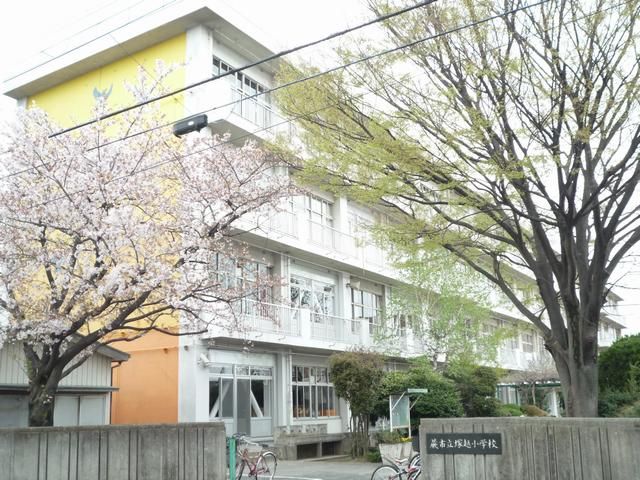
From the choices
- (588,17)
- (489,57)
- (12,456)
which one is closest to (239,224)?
(12,456)

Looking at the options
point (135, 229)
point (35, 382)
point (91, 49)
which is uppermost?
point (91, 49)

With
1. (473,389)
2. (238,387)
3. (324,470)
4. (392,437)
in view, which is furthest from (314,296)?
(324,470)

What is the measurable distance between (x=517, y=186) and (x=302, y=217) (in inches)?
625

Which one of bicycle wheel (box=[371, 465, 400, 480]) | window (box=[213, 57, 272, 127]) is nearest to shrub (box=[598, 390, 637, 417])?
bicycle wheel (box=[371, 465, 400, 480])

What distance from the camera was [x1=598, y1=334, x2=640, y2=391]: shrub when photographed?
17125 mm

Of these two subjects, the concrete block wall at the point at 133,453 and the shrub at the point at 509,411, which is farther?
the shrub at the point at 509,411

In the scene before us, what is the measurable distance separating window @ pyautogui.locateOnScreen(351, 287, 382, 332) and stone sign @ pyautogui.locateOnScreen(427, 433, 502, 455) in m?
19.8

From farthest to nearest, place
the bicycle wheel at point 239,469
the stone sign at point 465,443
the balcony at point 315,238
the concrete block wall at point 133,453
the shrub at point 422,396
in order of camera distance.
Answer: the balcony at point 315,238 < the shrub at point 422,396 < the bicycle wheel at point 239,469 < the concrete block wall at point 133,453 < the stone sign at point 465,443

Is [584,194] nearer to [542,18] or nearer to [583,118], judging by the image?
[583,118]

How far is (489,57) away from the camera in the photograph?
11.0 meters

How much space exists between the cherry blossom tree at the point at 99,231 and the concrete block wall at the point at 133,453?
1.39 meters

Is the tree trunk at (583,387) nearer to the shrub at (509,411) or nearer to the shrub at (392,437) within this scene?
the shrub at (392,437)

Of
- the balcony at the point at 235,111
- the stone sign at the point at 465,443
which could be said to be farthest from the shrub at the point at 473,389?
the stone sign at the point at 465,443

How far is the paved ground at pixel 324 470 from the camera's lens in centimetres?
1716
